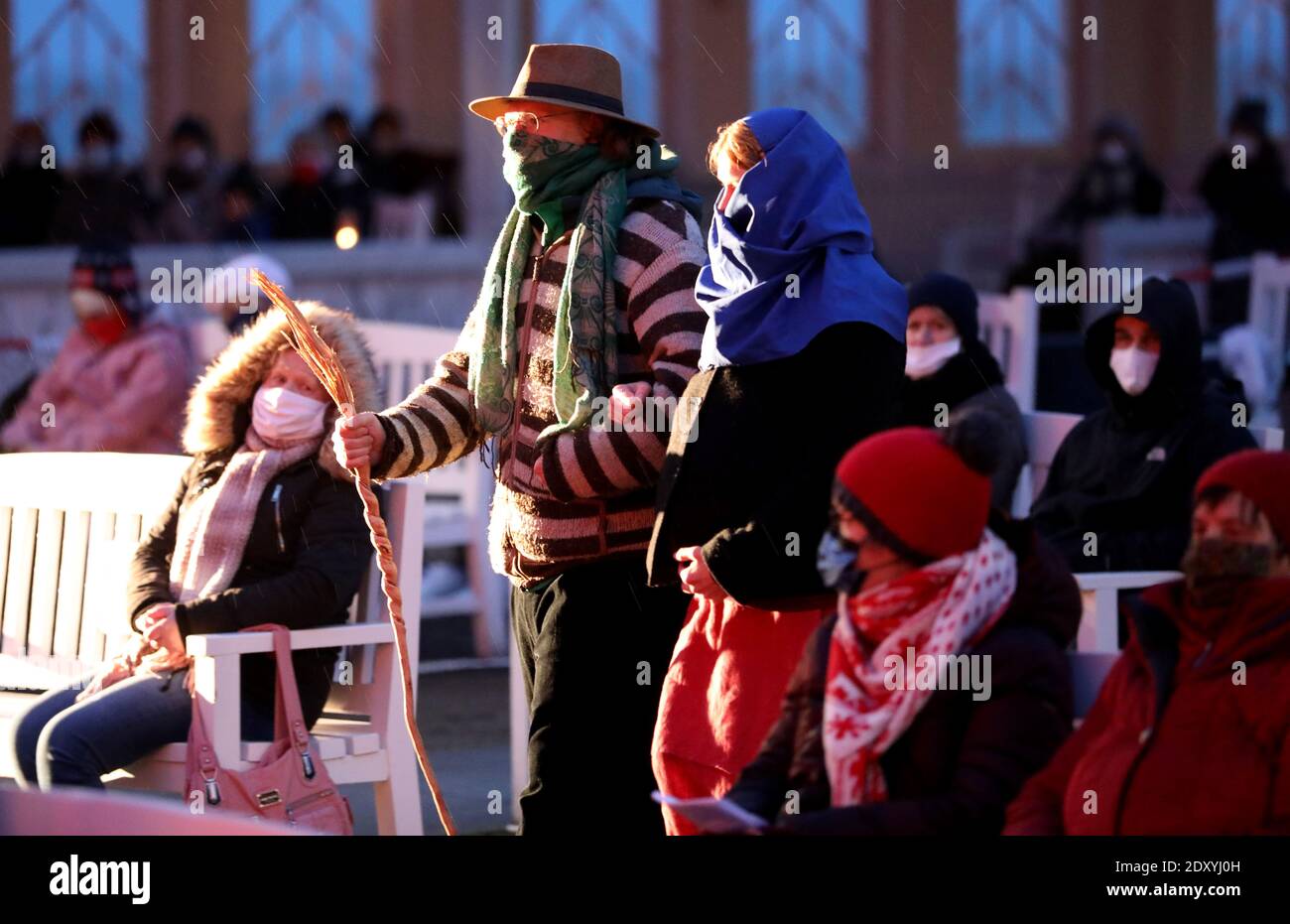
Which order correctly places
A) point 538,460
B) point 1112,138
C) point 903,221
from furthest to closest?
point 903,221 < point 1112,138 < point 538,460

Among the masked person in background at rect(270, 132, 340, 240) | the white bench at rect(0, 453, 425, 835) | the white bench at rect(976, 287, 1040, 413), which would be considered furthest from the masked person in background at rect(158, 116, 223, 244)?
the white bench at rect(0, 453, 425, 835)

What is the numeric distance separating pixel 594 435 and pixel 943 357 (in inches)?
112

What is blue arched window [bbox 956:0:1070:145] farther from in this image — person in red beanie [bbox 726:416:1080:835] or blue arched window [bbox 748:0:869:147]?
person in red beanie [bbox 726:416:1080:835]

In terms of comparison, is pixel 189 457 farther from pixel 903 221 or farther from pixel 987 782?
pixel 903 221

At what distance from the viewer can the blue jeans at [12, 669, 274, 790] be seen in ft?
16.4

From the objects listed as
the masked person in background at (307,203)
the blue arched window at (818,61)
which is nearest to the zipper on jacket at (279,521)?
the masked person in background at (307,203)

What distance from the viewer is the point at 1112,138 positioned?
14.0 metres

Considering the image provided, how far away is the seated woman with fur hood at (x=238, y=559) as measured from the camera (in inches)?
199

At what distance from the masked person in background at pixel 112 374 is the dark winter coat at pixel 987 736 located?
562 centimetres

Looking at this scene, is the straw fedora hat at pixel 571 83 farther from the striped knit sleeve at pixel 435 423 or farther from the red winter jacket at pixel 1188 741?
the red winter jacket at pixel 1188 741

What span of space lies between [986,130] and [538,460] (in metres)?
13.0

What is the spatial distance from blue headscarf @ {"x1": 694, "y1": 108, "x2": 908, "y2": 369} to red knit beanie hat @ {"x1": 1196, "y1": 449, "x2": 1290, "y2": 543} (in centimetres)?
74

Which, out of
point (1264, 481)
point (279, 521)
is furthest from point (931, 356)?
point (1264, 481)
